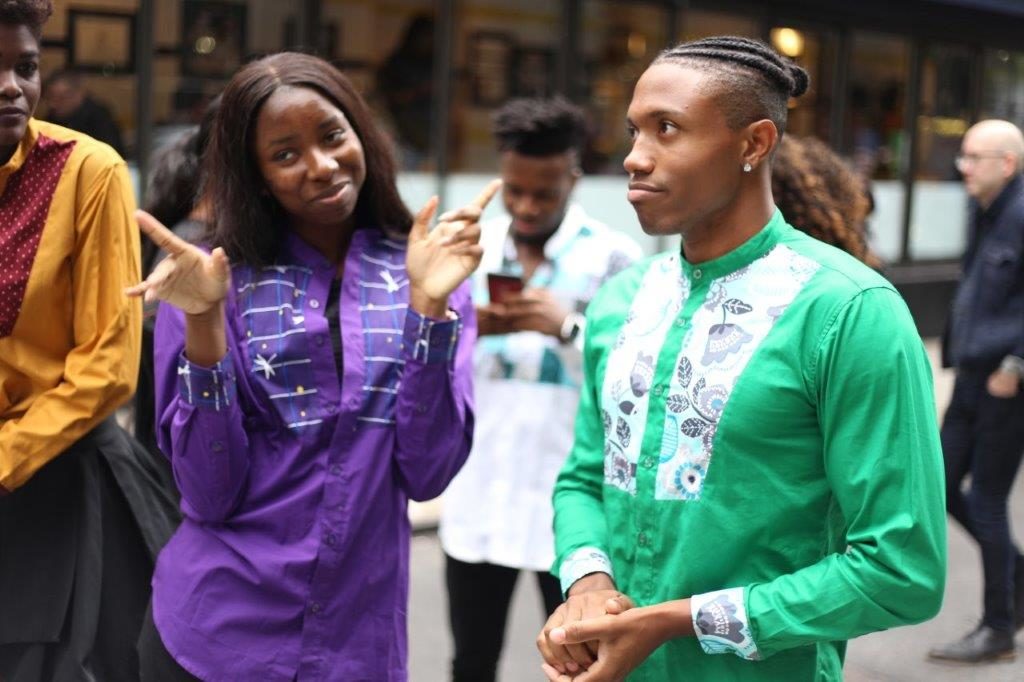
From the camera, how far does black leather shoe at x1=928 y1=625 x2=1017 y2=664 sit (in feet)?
17.8

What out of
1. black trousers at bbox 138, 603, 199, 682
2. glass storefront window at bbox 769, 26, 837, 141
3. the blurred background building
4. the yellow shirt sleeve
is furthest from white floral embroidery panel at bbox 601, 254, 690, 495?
glass storefront window at bbox 769, 26, 837, 141

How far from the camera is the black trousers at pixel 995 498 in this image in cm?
546

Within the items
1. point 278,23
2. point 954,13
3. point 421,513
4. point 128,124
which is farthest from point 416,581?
point 954,13

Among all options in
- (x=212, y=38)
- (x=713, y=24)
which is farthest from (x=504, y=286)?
(x=713, y=24)

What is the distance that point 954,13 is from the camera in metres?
15.0

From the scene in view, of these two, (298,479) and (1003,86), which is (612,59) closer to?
(1003,86)

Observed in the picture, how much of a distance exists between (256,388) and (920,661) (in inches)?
149

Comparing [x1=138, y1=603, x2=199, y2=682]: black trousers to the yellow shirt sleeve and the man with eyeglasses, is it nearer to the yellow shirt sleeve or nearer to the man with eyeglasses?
the yellow shirt sleeve

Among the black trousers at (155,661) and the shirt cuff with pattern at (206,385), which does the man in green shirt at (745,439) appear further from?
the black trousers at (155,661)

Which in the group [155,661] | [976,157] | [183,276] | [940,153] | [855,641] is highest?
[940,153]

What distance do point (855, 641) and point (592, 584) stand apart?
378 cm

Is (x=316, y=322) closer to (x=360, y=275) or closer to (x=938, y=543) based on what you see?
(x=360, y=275)

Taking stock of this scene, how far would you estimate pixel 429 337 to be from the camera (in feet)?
8.43

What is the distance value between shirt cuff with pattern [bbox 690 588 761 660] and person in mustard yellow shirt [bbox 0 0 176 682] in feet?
4.75
